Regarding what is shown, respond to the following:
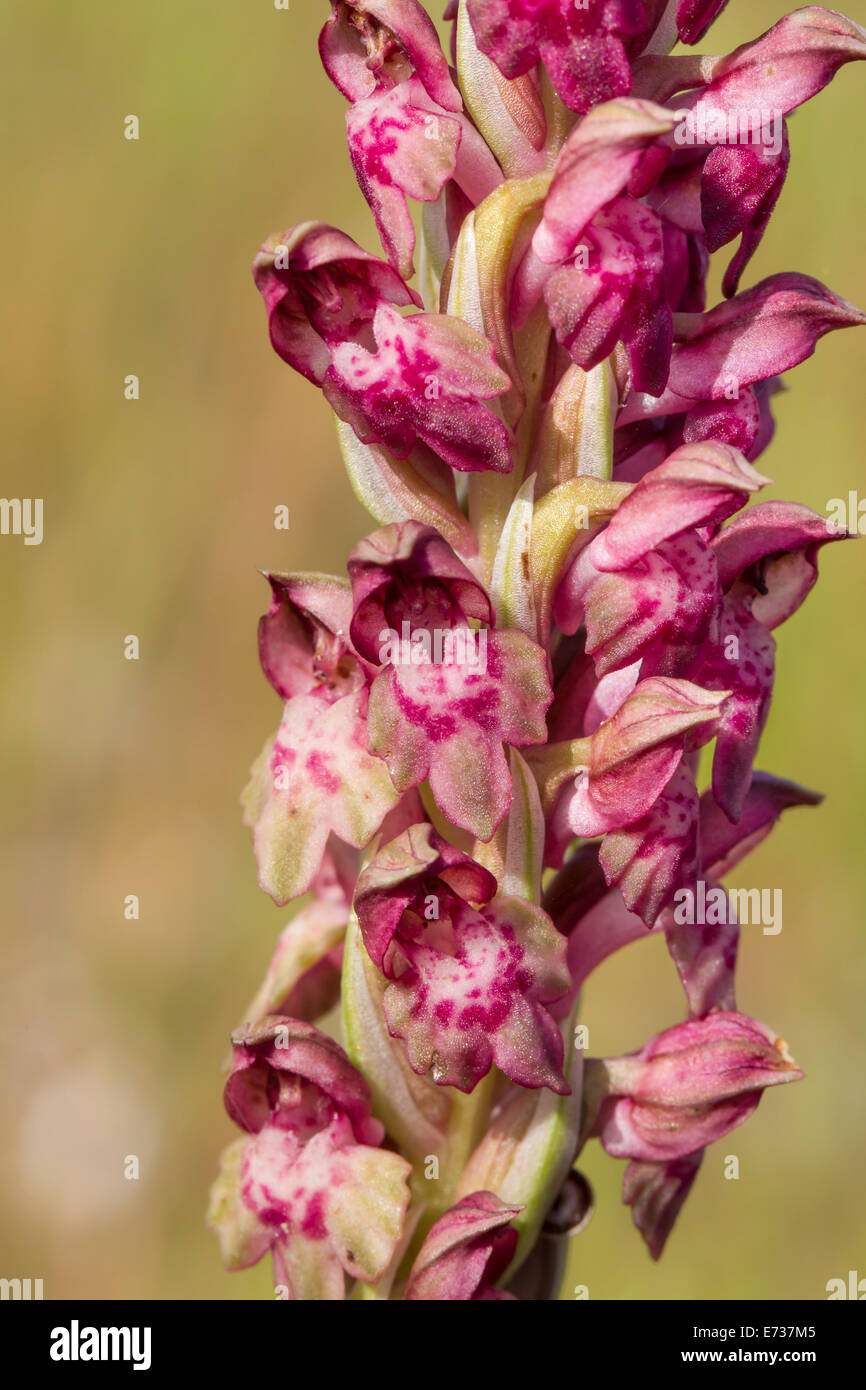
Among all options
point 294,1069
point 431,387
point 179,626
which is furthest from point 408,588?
point 179,626

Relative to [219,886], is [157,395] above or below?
above

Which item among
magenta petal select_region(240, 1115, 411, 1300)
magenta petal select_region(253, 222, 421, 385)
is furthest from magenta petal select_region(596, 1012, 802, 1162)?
magenta petal select_region(253, 222, 421, 385)

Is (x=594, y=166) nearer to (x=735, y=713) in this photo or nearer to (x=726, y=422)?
(x=726, y=422)

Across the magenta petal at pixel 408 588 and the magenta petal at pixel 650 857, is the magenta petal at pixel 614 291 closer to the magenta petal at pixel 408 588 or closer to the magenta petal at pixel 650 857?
the magenta petal at pixel 408 588

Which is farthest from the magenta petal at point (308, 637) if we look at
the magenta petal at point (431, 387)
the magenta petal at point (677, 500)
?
the magenta petal at point (677, 500)

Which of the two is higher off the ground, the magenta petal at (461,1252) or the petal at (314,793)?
the petal at (314,793)
